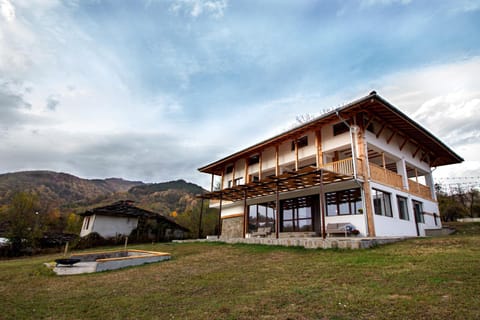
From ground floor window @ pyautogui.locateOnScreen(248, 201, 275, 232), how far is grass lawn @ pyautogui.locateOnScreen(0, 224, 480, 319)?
8205mm

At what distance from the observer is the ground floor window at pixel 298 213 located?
46.6 feet

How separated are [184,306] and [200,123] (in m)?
14.5

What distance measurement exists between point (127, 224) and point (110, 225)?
4.95 ft

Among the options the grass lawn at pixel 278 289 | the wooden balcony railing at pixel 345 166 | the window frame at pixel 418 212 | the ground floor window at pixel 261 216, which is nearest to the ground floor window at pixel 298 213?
the ground floor window at pixel 261 216

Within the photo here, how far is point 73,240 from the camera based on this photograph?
2031 centimetres

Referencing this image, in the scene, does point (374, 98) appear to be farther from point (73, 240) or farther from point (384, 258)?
point (73, 240)

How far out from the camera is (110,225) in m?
22.8

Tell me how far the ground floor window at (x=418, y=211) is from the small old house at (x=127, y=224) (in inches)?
797

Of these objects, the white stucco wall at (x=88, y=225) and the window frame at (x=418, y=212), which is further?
the white stucco wall at (x=88, y=225)

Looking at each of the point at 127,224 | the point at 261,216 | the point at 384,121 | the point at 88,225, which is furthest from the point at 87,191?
the point at 384,121

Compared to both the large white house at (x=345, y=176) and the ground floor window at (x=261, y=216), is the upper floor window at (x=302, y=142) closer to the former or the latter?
the large white house at (x=345, y=176)

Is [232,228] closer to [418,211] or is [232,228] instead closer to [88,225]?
[418,211]

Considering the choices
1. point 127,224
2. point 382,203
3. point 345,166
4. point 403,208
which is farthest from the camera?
point 127,224

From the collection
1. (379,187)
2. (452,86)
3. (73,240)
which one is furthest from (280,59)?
(73,240)
